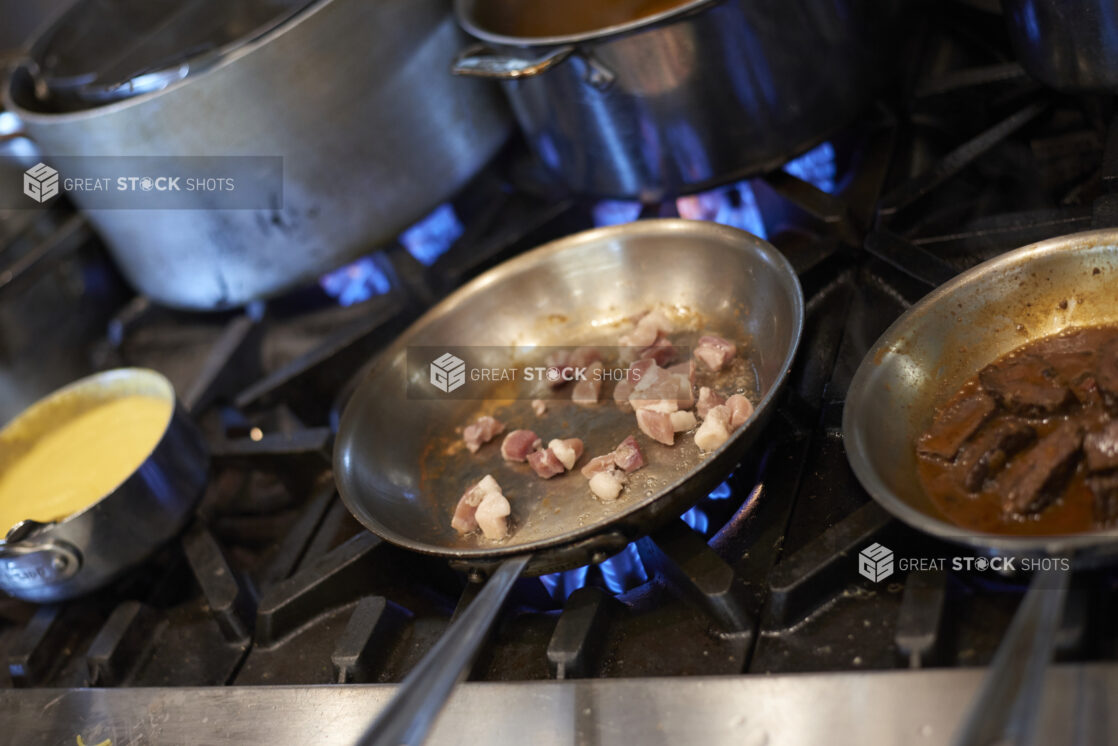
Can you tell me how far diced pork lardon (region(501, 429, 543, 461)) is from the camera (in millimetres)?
1334

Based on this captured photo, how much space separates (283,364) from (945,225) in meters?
1.28

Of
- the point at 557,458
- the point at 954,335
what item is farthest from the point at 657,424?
the point at 954,335

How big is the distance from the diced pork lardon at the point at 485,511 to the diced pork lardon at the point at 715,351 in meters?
0.35

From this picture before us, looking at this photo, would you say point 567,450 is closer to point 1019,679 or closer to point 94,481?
point 1019,679

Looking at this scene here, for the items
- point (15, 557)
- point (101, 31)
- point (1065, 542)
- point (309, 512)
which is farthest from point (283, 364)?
point (1065, 542)

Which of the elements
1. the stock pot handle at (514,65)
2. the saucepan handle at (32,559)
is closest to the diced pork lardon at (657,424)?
the stock pot handle at (514,65)

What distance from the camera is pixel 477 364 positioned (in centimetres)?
156

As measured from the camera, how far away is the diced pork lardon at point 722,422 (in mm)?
1187

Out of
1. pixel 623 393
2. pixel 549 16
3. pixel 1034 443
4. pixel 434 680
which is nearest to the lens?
pixel 434 680

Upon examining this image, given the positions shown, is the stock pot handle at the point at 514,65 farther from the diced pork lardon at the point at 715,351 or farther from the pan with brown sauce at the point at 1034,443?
the pan with brown sauce at the point at 1034,443

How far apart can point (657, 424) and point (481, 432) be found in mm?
293

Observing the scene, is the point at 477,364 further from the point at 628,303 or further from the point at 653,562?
the point at 653,562

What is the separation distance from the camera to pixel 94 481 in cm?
151

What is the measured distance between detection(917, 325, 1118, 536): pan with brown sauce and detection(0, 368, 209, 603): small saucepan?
1086mm
